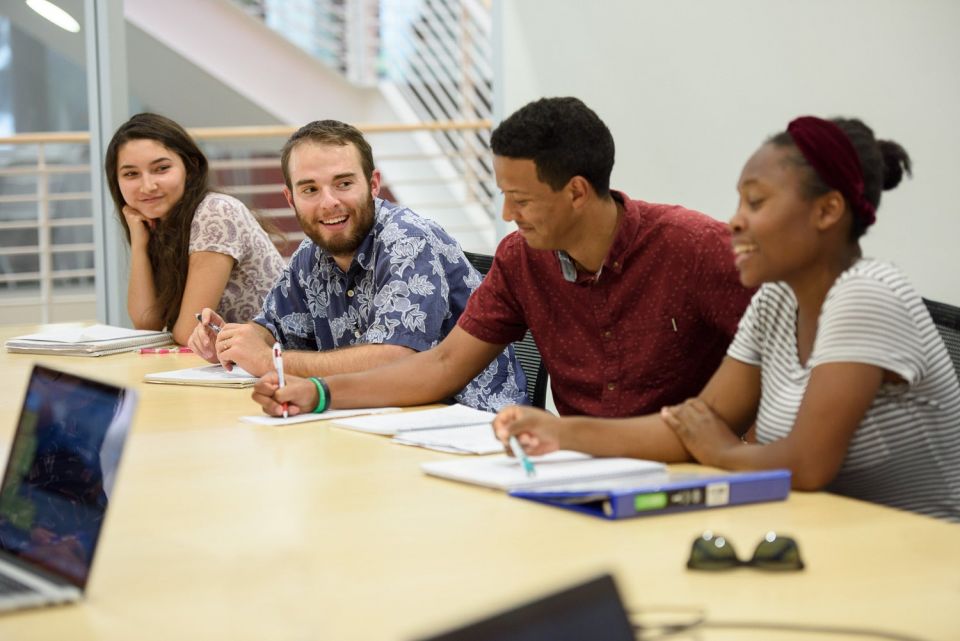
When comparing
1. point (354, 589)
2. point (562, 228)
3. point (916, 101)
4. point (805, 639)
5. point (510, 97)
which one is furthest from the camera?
point (510, 97)

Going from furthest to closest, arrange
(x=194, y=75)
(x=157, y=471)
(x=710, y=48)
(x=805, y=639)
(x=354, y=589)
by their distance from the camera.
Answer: (x=194, y=75) < (x=710, y=48) < (x=157, y=471) < (x=354, y=589) < (x=805, y=639)

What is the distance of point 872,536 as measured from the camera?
4.28 ft

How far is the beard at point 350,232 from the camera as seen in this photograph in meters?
2.71

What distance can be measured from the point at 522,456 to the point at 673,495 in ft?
0.96

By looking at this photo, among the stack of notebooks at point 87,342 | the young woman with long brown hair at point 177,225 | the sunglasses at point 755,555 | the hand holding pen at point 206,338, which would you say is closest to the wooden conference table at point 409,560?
the sunglasses at point 755,555

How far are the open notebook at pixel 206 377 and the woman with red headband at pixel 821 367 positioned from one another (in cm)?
101

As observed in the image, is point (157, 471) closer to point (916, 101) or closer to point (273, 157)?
point (916, 101)

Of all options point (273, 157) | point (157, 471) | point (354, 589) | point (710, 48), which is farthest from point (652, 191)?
point (354, 589)

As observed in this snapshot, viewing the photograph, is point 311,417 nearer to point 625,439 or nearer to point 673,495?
point 625,439

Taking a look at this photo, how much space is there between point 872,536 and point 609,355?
1.00 meters

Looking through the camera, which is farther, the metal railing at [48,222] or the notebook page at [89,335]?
the metal railing at [48,222]

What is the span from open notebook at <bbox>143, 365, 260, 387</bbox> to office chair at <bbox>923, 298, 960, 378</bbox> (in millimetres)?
1371

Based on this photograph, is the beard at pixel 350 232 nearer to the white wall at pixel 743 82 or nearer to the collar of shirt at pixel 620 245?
the collar of shirt at pixel 620 245

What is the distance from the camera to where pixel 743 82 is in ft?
14.0
